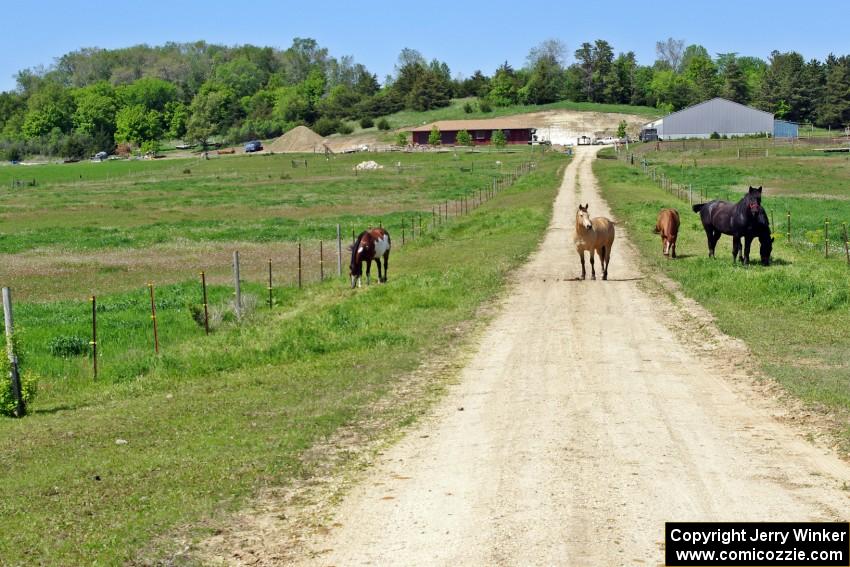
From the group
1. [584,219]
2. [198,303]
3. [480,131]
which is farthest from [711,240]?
[480,131]

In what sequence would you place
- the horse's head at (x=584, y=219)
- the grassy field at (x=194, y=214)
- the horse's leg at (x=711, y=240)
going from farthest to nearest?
1. the grassy field at (x=194, y=214)
2. the horse's leg at (x=711, y=240)
3. the horse's head at (x=584, y=219)

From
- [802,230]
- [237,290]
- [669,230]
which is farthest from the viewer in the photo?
[802,230]

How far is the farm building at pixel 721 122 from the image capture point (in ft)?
514

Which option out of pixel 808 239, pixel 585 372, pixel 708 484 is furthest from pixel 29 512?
pixel 808 239

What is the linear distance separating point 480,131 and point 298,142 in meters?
30.5

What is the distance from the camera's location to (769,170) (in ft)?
310

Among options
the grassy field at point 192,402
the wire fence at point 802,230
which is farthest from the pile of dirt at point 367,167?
the grassy field at point 192,402

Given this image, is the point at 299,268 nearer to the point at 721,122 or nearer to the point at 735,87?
the point at 721,122

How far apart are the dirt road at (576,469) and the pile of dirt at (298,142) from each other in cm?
16353

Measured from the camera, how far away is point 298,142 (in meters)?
182

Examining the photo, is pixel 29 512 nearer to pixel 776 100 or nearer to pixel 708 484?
pixel 708 484

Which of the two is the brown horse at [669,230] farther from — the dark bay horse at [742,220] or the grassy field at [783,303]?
the dark bay horse at [742,220]

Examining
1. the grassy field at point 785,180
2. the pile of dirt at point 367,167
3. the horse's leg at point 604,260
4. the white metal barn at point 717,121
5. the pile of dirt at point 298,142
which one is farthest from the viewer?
the pile of dirt at point 298,142

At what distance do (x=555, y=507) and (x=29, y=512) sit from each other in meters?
5.24
